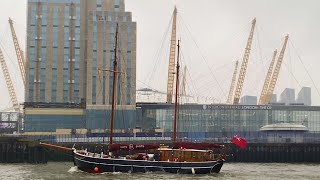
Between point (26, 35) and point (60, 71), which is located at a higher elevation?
point (26, 35)

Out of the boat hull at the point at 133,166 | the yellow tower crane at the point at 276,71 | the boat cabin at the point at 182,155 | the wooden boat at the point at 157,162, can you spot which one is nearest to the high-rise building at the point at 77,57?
the yellow tower crane at the point at 276,71

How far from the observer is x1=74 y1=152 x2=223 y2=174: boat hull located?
6612cm

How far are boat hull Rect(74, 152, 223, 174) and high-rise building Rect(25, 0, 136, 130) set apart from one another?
6856 centimetres

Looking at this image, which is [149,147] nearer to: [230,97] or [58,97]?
[58,97]

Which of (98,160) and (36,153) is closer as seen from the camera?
(98,160)

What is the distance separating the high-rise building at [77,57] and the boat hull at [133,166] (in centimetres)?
6856

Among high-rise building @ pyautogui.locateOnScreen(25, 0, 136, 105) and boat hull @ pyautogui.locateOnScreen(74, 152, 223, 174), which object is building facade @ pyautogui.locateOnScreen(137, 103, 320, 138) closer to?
high-rise building @ pyautogui.locateOnScreen(25, 0, 136, 105)

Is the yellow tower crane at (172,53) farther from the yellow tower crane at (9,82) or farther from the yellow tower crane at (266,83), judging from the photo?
the yellow tower crane at (9,82)

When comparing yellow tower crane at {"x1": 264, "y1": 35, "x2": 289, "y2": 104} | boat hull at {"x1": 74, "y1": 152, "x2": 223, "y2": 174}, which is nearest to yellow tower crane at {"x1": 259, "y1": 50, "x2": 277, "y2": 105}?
yellow tower crane at {"x1": 264, "y1": 35, "x2": 289, "y2": 104}

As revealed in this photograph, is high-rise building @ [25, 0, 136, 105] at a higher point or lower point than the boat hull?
higher

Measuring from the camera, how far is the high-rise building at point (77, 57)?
13762 cm

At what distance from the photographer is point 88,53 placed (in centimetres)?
13925

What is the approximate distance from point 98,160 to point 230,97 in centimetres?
13307

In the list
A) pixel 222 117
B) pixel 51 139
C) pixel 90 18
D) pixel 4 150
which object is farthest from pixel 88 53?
pixel 4 150
